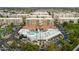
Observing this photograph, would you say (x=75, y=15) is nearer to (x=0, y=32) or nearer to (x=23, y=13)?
(x=23, y=13)

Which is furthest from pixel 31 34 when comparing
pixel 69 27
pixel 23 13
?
pixel 69 27

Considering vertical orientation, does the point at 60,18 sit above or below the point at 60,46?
above

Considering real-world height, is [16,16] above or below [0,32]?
above
